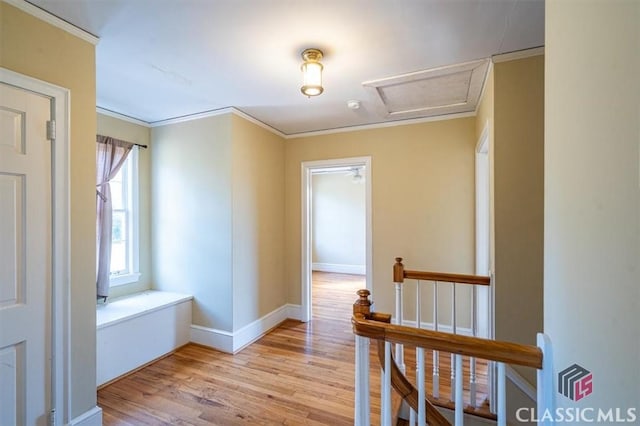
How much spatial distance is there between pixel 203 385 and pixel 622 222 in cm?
277

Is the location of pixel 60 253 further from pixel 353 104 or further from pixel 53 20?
pixel 353 104

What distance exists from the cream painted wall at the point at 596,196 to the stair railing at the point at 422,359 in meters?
0.07

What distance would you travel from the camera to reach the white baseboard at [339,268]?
22.8ft

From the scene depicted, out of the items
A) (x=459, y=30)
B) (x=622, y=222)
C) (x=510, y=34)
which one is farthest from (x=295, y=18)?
(x=622, y=222)

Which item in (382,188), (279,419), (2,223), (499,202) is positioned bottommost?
(279,419)

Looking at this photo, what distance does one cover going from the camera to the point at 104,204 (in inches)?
116

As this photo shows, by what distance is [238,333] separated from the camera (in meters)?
3.03

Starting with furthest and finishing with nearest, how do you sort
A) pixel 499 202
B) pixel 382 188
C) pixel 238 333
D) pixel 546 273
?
pixel 382 188 → pixel 238 333 → pixel 499 202 → pixel 546 273

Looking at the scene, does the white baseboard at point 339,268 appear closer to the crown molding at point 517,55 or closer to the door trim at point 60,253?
the crown molding at point 517,55

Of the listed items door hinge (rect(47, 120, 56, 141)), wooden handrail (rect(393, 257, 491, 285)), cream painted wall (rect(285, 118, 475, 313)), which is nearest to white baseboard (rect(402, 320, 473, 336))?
cream painted wall (rect(285, 118, 475, 313))

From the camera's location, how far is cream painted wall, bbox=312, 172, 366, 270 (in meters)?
7.06

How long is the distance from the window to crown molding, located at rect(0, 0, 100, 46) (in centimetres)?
173

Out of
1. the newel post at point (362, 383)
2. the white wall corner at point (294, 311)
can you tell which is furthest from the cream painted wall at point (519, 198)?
the white wall corner at point (294, 311)

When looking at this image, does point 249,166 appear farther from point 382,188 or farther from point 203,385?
point 203,385
